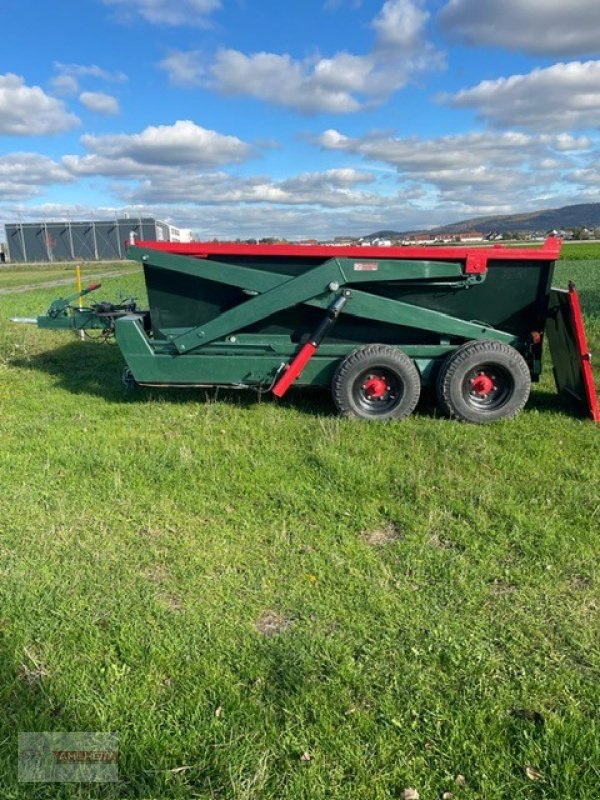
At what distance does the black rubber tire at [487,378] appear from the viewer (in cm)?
528

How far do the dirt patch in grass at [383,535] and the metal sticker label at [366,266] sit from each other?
8.37 feet

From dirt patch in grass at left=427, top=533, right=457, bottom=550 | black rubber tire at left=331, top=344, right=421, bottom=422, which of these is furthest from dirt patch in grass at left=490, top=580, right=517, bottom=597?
black rubber tire at left=331, top=344, right=421, bottom=422

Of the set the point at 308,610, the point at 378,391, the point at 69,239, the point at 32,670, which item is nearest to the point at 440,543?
the point at 308,610

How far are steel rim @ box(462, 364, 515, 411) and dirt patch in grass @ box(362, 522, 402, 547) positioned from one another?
88.7 inches

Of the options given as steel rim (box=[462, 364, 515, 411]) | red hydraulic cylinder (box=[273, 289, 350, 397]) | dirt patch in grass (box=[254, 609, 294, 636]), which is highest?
red hydraulic cylinder (box=[273, 289, 350, 397])

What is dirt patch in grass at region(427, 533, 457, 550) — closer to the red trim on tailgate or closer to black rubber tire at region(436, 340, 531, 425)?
black rubber tire at region(436, 340, 531, 425)

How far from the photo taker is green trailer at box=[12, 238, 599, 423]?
208 inches

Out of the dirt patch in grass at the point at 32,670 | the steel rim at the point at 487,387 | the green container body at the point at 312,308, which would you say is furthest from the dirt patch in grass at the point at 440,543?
the green container body at the point at 312,308

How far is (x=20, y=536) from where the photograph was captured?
337 centimetres

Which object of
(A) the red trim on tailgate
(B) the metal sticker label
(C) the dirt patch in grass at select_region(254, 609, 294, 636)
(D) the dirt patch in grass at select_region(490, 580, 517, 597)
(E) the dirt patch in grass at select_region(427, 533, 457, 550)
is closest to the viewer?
(C) the dirt patch in grass at select_region(254, 609, 294, 636)

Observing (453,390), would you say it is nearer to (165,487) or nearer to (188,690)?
(165,487)

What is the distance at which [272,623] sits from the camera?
268cm

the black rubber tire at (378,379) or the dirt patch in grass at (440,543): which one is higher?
the black rubber tire at (378,379)

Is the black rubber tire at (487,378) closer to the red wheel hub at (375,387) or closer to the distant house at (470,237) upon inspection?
the red wheel hub at (375,387)
